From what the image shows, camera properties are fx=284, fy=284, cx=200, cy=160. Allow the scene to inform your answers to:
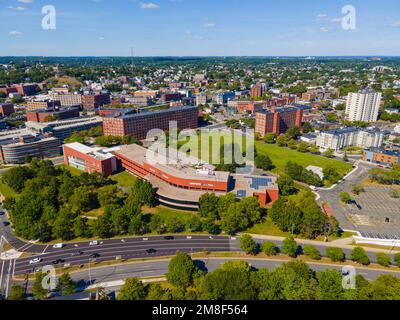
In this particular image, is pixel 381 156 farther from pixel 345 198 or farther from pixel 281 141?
pixel 345 198

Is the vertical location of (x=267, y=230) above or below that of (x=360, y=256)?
below

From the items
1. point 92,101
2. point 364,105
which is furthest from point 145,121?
point 364,105

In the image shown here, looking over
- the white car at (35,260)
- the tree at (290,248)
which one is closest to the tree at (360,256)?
the tree at (290,248)

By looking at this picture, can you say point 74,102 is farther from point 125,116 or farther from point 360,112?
point 360,112

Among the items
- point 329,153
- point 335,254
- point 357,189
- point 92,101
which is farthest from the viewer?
point 92,101

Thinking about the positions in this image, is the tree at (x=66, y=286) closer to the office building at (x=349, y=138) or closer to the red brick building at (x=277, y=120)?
the office building at (x=349, y=138)
